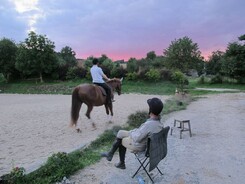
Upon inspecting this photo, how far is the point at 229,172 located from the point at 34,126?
662 cm

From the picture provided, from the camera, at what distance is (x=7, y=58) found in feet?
117

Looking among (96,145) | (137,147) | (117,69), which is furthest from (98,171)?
(117,69)

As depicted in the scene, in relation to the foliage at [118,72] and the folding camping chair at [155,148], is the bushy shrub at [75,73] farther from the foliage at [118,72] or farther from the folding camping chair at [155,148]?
the folding camping chair at [155,148]

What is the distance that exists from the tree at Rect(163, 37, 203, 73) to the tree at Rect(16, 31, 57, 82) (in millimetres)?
24175

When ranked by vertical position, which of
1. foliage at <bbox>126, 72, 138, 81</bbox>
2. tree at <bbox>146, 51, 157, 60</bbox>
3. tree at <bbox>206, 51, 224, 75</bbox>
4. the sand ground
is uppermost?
tree at <bbox>146, 51, 157, 60</bbox>

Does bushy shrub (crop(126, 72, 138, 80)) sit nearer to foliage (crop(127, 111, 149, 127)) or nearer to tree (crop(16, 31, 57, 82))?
tree (crop(16, 31, 57, 82))

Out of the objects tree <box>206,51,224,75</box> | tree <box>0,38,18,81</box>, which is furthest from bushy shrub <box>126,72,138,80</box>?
tree <box>206,51,224,75</box>

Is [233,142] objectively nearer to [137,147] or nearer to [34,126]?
[137,147]

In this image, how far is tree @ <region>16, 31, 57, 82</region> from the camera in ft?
106

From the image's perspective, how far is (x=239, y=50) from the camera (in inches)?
1065

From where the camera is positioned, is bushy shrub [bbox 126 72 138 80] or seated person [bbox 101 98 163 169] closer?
seated person [bbox 101 98 163 169]

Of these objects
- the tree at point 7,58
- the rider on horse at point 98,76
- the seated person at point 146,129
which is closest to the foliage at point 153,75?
the rider on horse at point 98,76

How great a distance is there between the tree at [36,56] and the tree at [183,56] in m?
24.2

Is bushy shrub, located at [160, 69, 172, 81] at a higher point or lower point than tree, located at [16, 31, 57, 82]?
lower
